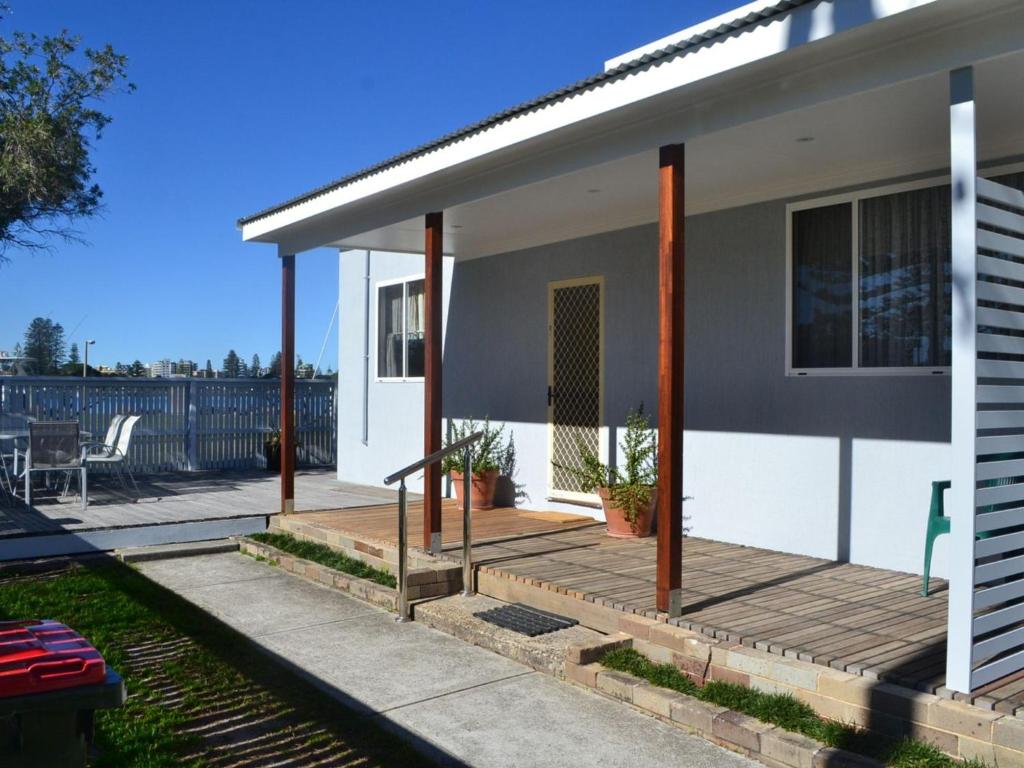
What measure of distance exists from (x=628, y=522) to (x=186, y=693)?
11.0 feet

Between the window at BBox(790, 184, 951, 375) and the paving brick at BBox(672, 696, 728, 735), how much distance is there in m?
2.62

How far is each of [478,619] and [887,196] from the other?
11.5 feet

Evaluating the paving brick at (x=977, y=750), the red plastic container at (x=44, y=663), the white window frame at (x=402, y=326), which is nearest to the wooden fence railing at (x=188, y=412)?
the white window frame at (x=402, y=326)

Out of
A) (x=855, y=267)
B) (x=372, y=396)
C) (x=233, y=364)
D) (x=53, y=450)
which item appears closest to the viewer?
(x=855, y=267)

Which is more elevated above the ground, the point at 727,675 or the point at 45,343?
the point at 45,343

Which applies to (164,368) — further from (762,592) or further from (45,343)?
(762,592)

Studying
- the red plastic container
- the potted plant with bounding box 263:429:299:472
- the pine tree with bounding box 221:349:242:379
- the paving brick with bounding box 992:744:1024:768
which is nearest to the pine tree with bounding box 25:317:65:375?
the pine tree with bounding box 221:349:242:379

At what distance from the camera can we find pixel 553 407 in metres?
7.91

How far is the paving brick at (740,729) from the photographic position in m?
3.33

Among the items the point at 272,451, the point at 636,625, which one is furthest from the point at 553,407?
the point at 272,451

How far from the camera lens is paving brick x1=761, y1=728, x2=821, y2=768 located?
10.3ft

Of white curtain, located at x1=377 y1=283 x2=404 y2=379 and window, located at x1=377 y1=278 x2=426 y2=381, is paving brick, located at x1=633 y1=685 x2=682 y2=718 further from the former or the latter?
white curtain, located at x1=377 y1=283 x2=404 y2=379

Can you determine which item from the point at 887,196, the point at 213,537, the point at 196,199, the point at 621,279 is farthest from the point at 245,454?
the point at 196,199

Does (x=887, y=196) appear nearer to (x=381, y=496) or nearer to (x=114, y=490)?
(x=381, y=496)
